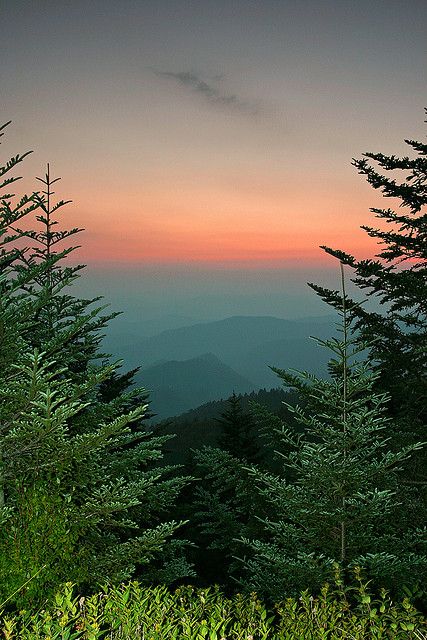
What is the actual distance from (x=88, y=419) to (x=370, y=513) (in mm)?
6547

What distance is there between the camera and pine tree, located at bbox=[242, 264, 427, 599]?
8.12 meters

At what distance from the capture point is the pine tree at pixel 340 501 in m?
8.12

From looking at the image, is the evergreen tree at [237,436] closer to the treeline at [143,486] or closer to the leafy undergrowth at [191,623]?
the treeline at [143,486]

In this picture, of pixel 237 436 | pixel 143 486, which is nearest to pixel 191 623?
pixel 143 486

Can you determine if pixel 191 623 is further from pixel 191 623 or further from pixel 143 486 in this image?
pixel 143 486

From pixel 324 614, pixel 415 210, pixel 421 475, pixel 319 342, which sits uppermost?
pixel 415 210

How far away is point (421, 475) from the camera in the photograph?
44.8 feet

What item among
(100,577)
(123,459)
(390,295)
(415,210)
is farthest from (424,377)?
(100,577)

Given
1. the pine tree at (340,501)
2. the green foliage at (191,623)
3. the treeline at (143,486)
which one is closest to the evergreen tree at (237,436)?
the treeline at (143,486)

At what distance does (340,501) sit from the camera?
8.61m

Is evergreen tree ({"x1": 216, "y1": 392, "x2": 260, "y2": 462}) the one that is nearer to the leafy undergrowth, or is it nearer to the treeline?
the treeline

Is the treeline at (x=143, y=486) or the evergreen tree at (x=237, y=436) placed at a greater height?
the treeline at (x=143, y=486)

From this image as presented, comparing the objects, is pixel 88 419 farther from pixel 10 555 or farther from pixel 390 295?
pixel 390 295

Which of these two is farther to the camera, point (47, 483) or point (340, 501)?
point (340, 501)
